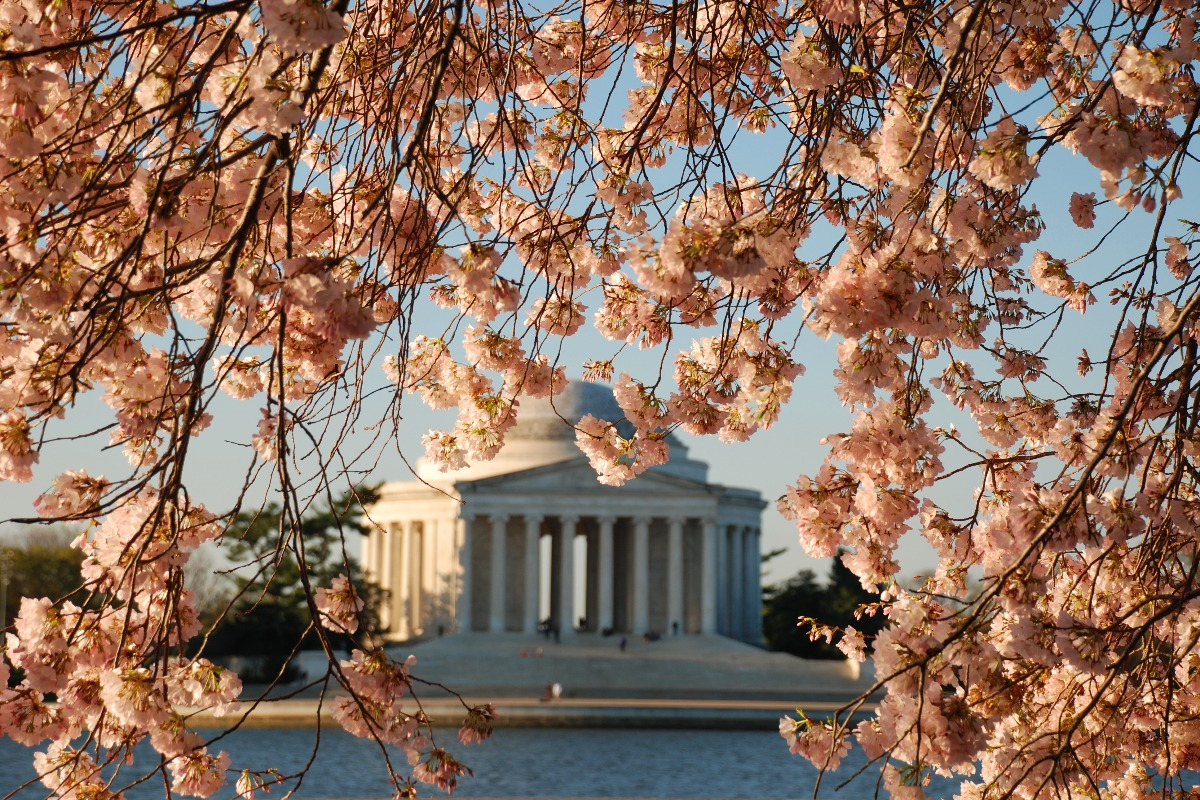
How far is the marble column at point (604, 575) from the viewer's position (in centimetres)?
8981

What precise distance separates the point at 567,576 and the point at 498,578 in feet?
13.1

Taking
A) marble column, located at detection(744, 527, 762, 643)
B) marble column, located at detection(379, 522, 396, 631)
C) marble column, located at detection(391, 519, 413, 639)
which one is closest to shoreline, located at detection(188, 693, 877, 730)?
marble column, located at detection(391, 519, 413, 639)

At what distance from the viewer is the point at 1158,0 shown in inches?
281

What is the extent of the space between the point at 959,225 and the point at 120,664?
4166 mm

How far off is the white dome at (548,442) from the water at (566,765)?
43.4 meters

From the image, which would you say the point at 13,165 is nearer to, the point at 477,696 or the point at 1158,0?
the point at 1158,0

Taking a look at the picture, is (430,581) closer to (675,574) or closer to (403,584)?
(403,584)

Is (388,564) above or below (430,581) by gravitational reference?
above

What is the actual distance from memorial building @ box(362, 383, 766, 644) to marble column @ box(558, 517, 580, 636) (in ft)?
0.27

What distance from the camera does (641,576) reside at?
89.9 m

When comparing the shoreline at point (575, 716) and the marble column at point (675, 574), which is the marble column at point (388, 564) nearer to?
the marble column at point (675, 574)

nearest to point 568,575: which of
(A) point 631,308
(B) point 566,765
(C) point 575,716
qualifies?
(C) point 575,716

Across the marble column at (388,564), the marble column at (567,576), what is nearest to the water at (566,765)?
the marble column at (567,576)

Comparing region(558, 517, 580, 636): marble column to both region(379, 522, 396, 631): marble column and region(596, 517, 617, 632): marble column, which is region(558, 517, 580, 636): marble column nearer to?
region(596, 517, 617, 632): marble column
